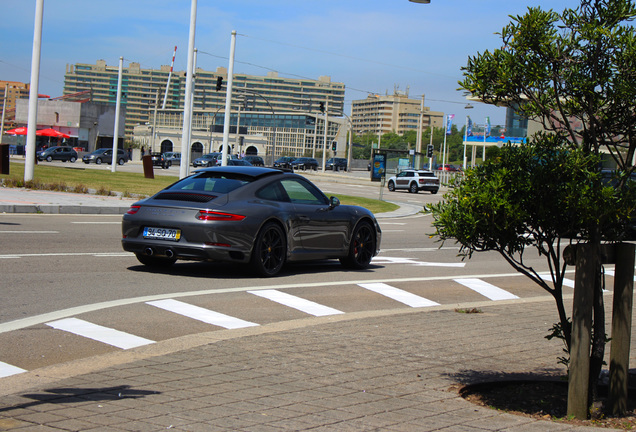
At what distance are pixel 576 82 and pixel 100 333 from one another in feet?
14.4

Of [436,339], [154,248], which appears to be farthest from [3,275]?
[436,339]

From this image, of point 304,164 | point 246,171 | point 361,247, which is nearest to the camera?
point 246,171

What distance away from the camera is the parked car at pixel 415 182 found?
181 feet

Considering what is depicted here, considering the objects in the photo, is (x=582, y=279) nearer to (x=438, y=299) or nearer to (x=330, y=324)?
(x=330, y=324)

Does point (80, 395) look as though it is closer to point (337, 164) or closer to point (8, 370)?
point (8, 370)

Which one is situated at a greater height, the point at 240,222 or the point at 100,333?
the point at 240,222

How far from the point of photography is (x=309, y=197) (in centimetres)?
1145

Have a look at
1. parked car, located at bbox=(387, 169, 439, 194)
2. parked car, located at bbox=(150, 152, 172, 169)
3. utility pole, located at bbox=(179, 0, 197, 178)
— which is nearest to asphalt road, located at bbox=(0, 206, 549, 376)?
utility pole, located at bbox=(179, 0, 197, 178)

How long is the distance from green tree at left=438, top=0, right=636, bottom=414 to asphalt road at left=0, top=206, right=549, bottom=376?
10.7 ft

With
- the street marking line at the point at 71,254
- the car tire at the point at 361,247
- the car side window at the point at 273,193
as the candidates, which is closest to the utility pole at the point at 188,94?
the street marking line at the point at 71,254

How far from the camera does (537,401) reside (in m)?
5.36

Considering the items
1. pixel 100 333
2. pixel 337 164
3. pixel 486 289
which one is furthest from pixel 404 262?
pixel 337 164

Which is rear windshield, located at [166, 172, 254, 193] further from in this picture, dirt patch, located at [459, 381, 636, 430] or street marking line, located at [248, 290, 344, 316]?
dirt patch, located at [459, 381, 636, 430]

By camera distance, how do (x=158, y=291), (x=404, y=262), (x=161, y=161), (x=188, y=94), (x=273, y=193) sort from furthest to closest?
(x=161, y=161) < (x=188, y=94) < (x=404, y=262) < (x=273, y=193) < (x=158, y=291)
